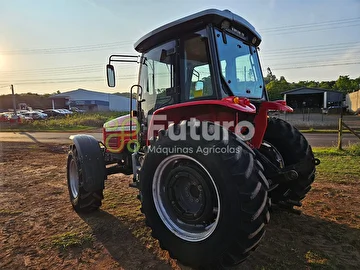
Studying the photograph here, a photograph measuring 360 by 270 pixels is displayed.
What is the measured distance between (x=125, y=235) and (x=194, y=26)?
9.05 feet

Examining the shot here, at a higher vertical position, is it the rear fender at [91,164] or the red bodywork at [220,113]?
the red bodywork at [220,113]

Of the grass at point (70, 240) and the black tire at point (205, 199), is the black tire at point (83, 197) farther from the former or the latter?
the black tire at point (205, 199)

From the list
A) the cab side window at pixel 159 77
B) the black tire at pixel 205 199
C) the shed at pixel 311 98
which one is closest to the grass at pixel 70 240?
the black tire at pixel 205 199

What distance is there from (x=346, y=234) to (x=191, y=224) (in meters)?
2.16

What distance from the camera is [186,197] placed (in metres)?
2.94

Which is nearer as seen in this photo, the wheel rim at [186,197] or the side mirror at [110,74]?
the wheel rim at [186,197]

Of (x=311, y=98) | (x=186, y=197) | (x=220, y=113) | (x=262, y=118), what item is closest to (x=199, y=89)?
(x=220, y=113)

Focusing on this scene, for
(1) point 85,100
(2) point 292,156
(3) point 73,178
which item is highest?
(1) point 85,100

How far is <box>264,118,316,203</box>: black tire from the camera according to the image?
3.80m

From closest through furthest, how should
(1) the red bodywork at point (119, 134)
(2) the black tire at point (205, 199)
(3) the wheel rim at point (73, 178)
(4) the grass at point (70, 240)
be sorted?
1. (2) the black tire at point (205, 199)
2. (4) the grass at point (70, 240)
3. (1) the red bodywork at point (119, 134)
4. (3) the wheel rim at point (73, 178)

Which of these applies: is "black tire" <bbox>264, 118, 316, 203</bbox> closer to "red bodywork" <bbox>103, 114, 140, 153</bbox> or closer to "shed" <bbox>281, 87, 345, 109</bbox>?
"red bodywork" <bbox>103, 114, 140, 153</bbox>

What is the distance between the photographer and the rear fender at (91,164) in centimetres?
412

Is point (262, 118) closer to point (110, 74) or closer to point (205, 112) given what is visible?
point (205, 112)

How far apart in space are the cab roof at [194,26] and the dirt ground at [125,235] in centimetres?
255
